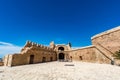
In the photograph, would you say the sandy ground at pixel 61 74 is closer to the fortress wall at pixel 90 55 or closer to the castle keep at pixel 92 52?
the castle keep at pixel 92 52

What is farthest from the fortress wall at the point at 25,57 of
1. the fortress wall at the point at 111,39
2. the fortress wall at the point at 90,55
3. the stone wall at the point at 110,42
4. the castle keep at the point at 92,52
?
the fortress wall at the point at 111,39

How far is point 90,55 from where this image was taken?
59.7ft

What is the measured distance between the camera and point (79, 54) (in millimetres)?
22422

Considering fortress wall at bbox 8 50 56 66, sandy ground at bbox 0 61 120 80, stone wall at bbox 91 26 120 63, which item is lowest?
sandy ground at bbox 0 61 120 80

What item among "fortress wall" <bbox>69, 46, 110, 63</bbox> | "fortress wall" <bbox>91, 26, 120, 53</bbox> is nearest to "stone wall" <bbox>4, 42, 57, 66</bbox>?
"fortress wall" <bbox>69, 46, 110, 63</bbox>

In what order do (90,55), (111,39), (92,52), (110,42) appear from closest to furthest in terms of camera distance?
(111,39) < (110,42) < (92,52) < (90,55)

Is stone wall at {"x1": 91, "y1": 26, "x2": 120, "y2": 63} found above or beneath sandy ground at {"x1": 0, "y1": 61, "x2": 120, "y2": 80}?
above

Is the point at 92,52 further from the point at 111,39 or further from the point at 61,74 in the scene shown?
the point at 61,74

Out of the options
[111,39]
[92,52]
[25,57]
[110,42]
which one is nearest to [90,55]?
[92,52]

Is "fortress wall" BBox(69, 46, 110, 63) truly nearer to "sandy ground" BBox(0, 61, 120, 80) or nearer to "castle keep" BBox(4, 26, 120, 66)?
"castle keep" BBox(4, 26, 120, 66)

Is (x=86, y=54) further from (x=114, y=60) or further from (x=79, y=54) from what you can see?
(x=114, y=60)

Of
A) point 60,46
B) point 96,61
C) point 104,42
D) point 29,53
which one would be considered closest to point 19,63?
point 29,53

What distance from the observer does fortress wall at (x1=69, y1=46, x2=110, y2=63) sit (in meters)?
14.9

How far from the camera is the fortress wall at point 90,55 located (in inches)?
585
